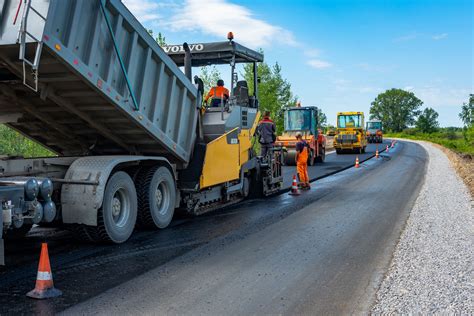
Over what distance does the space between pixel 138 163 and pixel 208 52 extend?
117 inches

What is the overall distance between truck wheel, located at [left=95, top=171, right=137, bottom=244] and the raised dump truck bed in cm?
85

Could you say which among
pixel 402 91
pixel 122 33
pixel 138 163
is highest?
pixel 402 91

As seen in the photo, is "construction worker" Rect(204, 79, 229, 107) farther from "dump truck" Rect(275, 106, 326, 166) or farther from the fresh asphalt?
"dump truck" Rect(275, 106, 326, 166)

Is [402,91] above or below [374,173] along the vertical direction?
above

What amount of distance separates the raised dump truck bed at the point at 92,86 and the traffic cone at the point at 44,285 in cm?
181

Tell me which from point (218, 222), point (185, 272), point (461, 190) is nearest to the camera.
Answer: point (185, 272)

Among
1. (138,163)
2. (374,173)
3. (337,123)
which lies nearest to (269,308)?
(138,163)

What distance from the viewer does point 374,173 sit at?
1758 cm

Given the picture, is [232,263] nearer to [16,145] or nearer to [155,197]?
[155,197]

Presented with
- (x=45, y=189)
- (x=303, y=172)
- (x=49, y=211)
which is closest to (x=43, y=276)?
(x=49, y=211)

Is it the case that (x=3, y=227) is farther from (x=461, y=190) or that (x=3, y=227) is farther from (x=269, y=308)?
(x=461, y=190)

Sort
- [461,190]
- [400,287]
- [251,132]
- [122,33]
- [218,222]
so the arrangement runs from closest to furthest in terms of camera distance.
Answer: [400,287] → [122,33] → [218,222] → [251,132] → [461,190]

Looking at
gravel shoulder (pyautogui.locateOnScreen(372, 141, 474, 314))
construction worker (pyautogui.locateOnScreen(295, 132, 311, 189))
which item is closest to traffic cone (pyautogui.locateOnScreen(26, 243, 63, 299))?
gravel shoulder (pyautogui.locateOnScreen(372, 141, 474, 314))

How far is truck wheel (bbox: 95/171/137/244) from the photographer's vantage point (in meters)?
6.27
